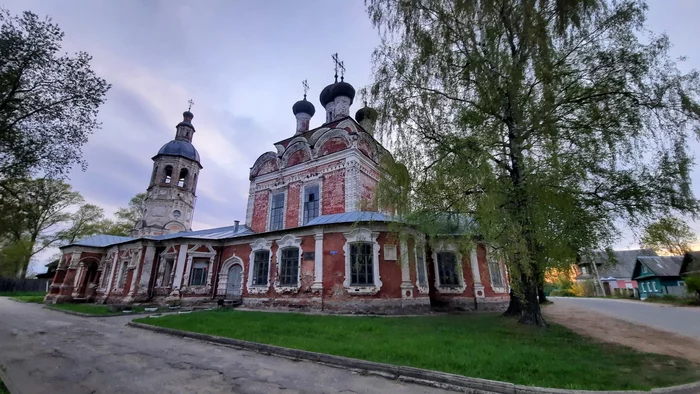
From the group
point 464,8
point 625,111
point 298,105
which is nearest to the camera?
point 625,111

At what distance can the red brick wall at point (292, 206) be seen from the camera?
1800cm

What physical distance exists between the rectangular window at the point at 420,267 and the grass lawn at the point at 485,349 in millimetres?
3796

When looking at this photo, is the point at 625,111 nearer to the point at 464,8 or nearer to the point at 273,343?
the point at 464,8

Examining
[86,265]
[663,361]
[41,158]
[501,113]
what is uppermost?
[501,113]

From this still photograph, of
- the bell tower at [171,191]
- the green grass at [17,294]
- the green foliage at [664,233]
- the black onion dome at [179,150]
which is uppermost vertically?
the black onion dome at [179,150]

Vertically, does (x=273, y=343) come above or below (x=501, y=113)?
below

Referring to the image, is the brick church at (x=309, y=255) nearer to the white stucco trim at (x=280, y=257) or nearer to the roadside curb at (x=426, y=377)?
the white stucco trim at (x=280, y=257)

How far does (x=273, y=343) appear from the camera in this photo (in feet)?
21.9

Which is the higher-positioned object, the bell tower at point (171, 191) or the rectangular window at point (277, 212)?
the bell tower at point (171, 191)

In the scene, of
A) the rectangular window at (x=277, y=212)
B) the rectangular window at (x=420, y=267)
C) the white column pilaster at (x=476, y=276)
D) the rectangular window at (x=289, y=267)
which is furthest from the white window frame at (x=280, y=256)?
the white column pilaster at (x=476, y=276)

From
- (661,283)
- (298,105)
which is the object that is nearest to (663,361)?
(298,105)

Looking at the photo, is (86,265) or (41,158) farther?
(86,265)

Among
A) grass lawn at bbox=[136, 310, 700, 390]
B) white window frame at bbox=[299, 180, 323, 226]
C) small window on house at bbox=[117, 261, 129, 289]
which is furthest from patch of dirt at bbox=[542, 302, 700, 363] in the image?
small window on house at bbox=[117, 261, 129, 289]

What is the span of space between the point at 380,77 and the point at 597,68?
5.94m
